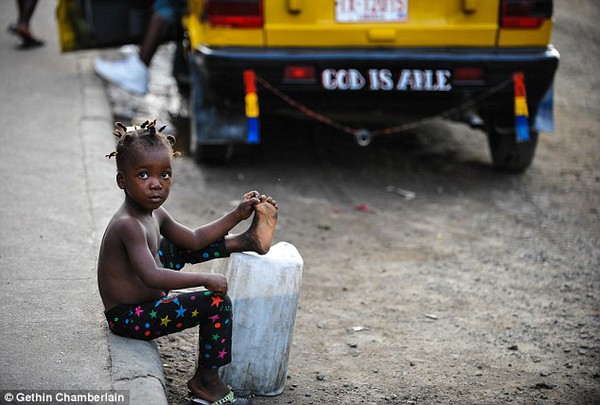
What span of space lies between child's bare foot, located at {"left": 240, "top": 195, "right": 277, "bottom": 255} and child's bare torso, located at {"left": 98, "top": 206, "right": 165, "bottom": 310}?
37 centimetres

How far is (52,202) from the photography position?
4762 mm

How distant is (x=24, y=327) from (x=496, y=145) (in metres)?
4.06

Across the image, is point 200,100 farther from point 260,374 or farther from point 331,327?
point 260,374

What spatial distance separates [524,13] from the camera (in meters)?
5.43

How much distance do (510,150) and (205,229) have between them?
11.4 ft

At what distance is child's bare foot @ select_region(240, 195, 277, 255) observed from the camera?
328cm

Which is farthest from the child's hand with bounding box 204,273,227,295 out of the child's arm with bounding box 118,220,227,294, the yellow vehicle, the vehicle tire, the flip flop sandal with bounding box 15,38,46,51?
the flip flop sandal with bounding box 15,38,46,51

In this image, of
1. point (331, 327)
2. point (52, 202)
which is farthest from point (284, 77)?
point (331, 327)

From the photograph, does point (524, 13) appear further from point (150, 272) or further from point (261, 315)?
point (150, 272)

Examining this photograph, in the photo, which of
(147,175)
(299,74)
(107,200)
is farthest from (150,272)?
(299,74)

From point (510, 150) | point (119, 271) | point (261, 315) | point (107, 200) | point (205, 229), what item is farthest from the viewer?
point (510, 150)

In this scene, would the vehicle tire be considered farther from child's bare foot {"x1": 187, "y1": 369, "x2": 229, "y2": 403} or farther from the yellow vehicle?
child's bare foot {"x1": 187, "y1": 369, "x2": 229, "y2": 403}

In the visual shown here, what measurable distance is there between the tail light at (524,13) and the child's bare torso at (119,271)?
3156mm

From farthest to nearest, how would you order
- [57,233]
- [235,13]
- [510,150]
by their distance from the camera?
[510,150], [235,13], [57,233]
